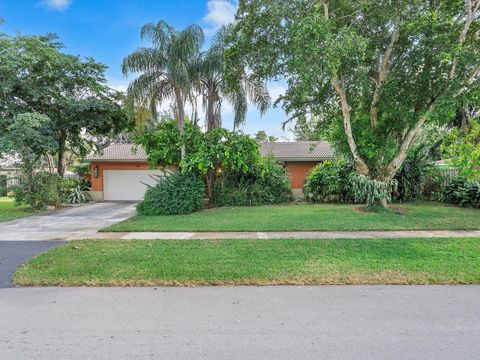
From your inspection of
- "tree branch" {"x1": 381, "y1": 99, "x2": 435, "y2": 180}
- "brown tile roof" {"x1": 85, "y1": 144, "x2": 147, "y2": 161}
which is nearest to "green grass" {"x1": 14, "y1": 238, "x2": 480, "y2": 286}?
"tree branch" {"x1": 381, "y1": 99, "x2": 435, "y2": 180}

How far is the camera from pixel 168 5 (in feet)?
37.3

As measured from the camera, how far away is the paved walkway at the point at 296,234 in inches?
295

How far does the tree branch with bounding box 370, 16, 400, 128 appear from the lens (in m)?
10.1

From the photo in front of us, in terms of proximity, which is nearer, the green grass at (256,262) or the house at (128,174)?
the green grass at (256,262)

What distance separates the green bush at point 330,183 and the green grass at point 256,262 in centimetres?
744

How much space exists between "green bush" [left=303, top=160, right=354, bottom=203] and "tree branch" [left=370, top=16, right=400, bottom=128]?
10.9 feet

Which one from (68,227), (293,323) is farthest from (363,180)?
(68,227)

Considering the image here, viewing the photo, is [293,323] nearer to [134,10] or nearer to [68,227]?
[68,227]

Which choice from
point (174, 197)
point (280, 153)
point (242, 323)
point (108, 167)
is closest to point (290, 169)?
point (280, 153)

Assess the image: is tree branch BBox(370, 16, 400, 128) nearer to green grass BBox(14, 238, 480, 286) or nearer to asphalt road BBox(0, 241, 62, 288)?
green grass BBox(14, 238, 480, 286)

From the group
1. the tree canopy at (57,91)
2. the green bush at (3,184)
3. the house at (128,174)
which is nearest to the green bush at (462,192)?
the house at (128,174)

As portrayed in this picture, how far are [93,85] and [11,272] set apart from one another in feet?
36.2

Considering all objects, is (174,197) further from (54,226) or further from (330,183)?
(330,183)

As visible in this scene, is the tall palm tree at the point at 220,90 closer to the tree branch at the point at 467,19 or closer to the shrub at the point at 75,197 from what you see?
the tree branch at the point at 467,19
